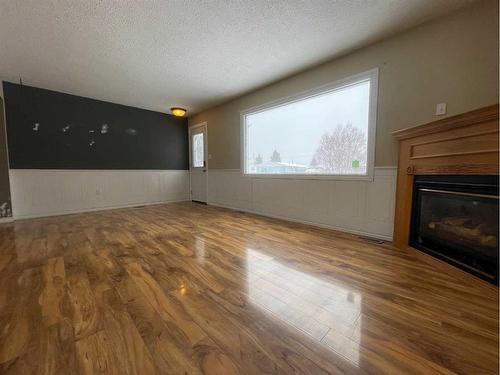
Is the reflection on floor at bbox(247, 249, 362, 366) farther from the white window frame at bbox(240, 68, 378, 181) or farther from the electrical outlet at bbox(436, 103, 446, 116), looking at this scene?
the electrical outlet at bbox(436, 103, 446, 116)

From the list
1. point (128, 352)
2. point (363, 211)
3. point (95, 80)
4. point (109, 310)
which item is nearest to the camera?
point (128, 352)

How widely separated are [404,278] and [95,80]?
16.7ft

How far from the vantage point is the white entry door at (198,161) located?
18.9 ft

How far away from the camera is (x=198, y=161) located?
239 inches

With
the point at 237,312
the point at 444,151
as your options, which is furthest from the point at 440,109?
the point at 237,312

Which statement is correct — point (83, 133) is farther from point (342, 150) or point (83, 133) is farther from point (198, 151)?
point (342, 150)

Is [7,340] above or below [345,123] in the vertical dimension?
below

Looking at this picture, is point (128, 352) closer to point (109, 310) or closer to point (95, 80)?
point (109, 310)

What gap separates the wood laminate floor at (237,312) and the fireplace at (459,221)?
21 centimetres

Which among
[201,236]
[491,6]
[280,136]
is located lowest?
[201,236]

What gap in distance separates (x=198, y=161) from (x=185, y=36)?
380 cm

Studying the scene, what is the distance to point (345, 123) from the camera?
2959 millimetres

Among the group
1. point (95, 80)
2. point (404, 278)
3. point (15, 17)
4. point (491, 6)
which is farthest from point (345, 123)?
point (95, 80)

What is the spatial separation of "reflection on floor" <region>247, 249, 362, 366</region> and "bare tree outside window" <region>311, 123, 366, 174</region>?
1.82 meters
